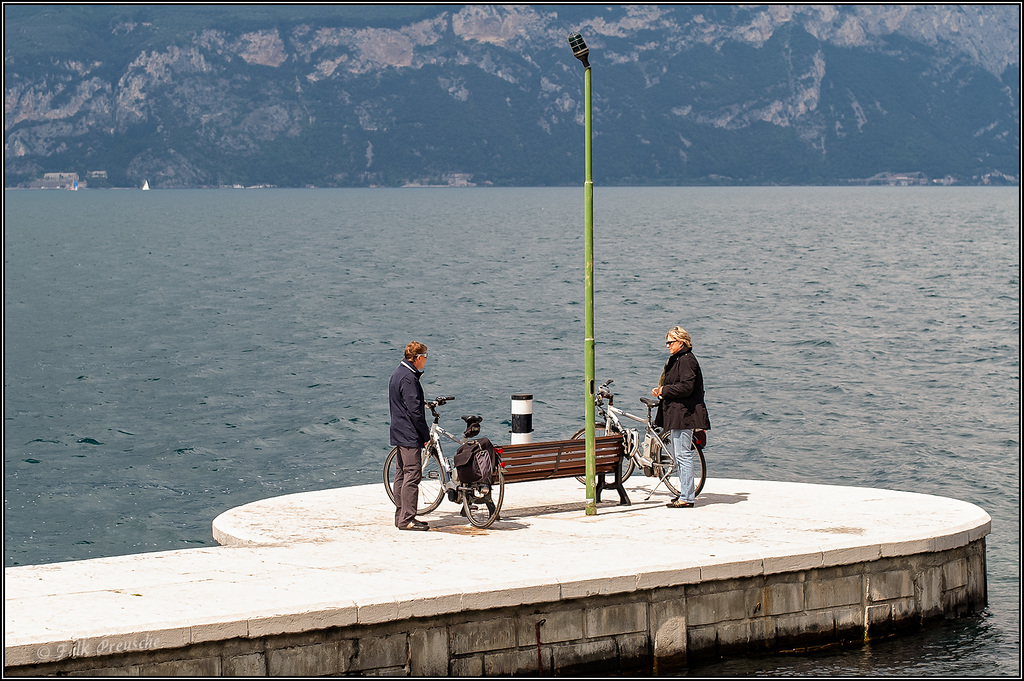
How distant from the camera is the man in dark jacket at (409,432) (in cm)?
1252

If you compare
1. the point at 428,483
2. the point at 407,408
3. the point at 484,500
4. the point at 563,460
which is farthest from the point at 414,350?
the point at 428,483

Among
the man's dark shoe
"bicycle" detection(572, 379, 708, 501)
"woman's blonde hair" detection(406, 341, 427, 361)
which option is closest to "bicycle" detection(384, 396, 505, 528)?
the man's dark shoe

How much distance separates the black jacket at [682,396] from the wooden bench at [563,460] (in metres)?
0.59

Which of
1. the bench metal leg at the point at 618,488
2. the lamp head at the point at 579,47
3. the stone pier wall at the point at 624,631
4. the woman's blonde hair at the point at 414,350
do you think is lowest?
the stone pier wall at the point at 624,631

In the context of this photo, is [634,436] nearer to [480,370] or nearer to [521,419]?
[521,419]

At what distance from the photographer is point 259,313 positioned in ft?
168

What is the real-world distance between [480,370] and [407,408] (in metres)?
23.4

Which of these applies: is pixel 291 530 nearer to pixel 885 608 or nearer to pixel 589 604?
pixel 589 604

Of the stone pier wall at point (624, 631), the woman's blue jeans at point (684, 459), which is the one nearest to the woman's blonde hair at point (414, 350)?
the woman's blue jeans at point (684, 459)

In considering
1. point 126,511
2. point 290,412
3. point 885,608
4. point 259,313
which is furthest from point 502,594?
point 259,313

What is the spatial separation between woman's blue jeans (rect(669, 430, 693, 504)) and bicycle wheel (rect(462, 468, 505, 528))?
2.00 m

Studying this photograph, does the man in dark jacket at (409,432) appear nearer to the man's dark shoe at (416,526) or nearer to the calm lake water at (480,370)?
the man's dark shoe at (416,526)

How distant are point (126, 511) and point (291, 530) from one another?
7102 mm

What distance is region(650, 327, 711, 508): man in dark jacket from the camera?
13664 millimetres
